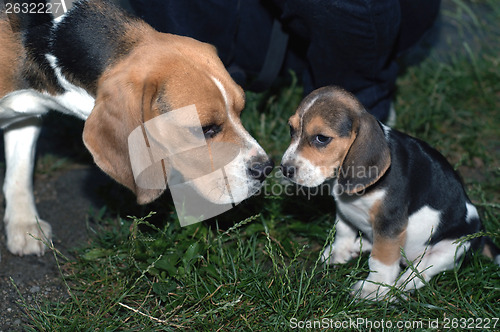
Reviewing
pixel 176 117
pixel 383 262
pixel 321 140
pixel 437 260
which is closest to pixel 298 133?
pixel 321 140

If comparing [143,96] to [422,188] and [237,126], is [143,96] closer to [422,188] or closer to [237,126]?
[237,126]

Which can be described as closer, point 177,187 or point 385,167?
point 385,167

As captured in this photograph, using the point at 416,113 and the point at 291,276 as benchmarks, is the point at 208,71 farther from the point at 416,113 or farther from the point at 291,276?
the point at 416,113

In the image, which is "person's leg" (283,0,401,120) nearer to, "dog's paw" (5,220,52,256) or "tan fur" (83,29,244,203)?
"tan fur" (83,29,244,203)

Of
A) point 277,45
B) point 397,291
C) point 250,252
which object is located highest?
point 277,45

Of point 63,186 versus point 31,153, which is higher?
point 31,153

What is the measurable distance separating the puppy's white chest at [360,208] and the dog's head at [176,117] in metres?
0.57

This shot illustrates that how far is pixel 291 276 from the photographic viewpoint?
4055 mm

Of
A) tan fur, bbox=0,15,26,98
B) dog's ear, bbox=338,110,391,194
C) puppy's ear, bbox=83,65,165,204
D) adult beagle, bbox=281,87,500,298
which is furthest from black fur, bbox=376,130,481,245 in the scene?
tan fur, bbox=0,15,26,98

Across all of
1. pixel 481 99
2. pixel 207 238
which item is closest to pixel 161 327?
pixel 207 238

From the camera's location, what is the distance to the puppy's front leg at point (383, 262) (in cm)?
379

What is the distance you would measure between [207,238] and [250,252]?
1.13ft

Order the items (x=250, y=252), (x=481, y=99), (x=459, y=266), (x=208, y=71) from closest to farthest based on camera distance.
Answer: (x=208, y=71)
(x=459, y=266)
(x=250, y=252)
(x=481, y=99)

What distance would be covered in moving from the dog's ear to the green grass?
0.56 m
